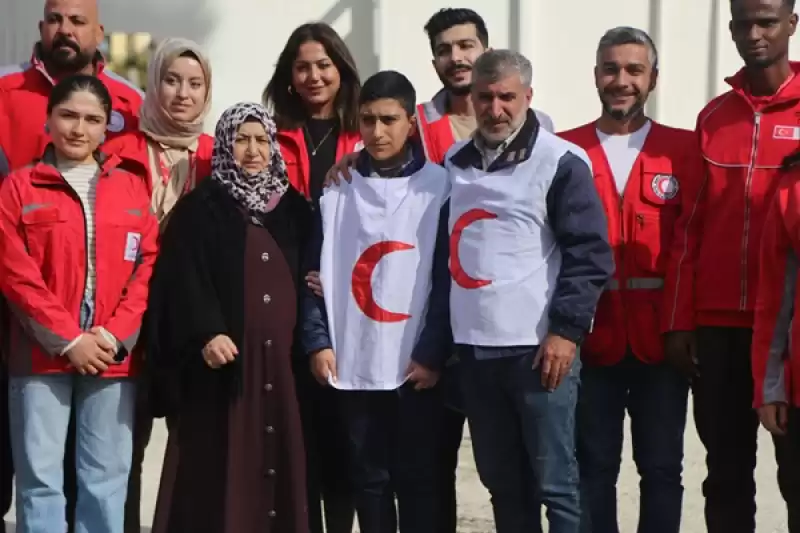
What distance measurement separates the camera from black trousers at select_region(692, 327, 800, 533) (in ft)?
13.0

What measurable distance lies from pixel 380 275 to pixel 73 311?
1.07 meters

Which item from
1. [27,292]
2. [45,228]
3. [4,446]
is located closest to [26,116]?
[45,228]

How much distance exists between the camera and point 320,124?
4609mm

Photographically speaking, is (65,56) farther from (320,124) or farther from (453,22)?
(453,22)

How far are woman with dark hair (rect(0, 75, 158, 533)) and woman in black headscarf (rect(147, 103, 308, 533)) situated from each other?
15 centimetres

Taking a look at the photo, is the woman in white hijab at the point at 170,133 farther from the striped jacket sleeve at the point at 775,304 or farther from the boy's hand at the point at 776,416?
the boy's hand at the point at 776,416

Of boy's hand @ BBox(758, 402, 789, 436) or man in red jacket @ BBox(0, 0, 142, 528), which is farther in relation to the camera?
man in red jacket @ BBox(0, 0, 142, 528)

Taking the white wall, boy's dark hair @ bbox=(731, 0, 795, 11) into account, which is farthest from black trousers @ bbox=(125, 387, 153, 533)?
the white wall

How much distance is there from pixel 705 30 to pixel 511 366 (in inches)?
204

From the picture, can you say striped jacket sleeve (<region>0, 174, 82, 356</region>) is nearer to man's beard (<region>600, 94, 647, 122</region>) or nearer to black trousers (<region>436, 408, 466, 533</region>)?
black trousers (<region>436, 408, 466, 533</region>)

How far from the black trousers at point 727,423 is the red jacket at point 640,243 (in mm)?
202

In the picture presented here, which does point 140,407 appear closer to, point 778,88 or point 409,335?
point 409,335

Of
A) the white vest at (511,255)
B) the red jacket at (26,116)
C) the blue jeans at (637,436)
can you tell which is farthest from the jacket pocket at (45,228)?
the blue jeans at (637,436)

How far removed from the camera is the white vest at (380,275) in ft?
13.1
